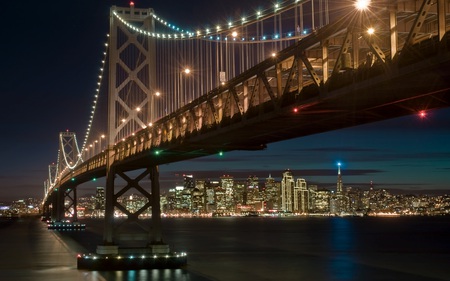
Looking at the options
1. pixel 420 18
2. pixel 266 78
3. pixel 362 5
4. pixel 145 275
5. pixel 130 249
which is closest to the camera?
pixel 420 18

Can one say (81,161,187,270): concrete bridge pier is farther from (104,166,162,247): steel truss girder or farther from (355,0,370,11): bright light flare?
(355,0,370,11): bright light flare

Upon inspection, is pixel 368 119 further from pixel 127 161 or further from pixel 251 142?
pixel 127 161

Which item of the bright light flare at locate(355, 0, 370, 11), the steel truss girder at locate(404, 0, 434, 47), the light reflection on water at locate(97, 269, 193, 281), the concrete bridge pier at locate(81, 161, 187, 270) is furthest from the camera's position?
the concrete bridge pier at locate(81, 161, 187, 270)

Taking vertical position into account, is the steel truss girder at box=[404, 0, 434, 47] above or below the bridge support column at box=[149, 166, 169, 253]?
above

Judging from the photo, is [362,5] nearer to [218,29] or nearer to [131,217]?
[218,29]

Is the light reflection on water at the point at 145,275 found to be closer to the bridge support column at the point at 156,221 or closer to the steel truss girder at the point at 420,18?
the bridge support column at the point at 156,221

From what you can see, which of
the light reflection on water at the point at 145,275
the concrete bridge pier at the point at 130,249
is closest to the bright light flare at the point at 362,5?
the light reflection on water at the point at 145,275

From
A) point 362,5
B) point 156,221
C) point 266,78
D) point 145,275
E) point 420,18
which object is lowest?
point 145,275

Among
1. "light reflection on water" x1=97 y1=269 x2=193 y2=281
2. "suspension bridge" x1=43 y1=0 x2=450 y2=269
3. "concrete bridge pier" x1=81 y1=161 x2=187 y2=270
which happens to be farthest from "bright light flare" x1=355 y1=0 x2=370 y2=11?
"concrete bridge pier" x1=81 y1=161 x2=187 y2=270

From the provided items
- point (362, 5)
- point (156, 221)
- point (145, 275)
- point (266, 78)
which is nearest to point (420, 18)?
point (362, 5)

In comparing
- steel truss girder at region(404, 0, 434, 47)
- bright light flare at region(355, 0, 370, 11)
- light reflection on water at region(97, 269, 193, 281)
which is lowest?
light reflection on water at region(97, 269, 193, 281)

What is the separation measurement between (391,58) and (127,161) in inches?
970

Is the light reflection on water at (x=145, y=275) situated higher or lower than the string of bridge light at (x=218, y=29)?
lower

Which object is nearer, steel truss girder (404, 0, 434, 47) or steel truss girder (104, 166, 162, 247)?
steel truss girder (404, 0, 434, 47)
